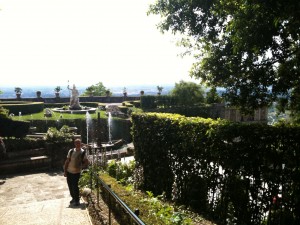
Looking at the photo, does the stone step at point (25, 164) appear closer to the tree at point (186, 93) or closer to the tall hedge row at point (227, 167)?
the tall hedge row at point (227, 167)

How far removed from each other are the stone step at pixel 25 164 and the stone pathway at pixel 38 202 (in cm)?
59

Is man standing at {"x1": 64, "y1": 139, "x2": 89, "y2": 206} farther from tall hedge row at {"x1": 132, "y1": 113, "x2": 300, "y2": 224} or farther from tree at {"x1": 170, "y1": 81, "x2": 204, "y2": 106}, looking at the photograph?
tree at {"x1": 170, "y1": 81, "x2": 204, "y2": 106}

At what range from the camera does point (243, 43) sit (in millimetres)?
7059

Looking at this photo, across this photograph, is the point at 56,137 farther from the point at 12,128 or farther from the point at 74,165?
the point at 74,165

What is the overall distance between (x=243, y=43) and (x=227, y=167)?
3151mm

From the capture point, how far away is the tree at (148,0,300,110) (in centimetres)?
679

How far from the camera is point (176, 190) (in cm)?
945

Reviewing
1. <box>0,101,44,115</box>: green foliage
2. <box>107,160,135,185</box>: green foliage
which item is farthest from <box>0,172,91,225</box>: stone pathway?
<box>0,101,44,115</box>: green foliage

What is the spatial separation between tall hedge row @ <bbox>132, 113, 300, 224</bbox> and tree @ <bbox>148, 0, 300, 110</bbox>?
6.91 ft

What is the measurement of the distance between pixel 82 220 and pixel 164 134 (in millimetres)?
4343

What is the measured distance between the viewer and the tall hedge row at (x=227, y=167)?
19.9 ft

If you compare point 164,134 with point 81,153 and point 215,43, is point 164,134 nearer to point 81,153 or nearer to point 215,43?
point 81,153

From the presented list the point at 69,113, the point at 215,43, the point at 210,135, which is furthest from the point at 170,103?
the point at 210,135

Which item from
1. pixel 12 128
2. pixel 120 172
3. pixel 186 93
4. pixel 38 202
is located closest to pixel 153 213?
pixel 38 202
